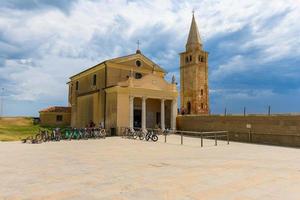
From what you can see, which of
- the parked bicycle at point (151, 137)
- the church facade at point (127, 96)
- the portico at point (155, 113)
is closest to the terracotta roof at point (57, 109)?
the church facade at point (127, 96)

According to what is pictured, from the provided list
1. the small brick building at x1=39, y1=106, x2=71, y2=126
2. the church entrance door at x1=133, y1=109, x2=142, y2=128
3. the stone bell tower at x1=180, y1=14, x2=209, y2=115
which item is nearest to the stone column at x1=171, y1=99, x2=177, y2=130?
the church entrance door at x1=133, y1=109, x2=142, y2=128

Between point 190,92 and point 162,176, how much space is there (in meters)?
44.1

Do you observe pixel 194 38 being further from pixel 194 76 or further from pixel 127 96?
pixel 127 96

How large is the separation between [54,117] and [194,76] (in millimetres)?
28054

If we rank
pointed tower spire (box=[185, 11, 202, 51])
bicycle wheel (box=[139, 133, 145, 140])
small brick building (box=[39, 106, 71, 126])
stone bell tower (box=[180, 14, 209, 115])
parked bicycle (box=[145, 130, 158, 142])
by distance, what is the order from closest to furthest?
parked bicycle (box=[145, 130, 158, 142])
bicycle wheel (box=[139, 133, 145, 140])
small brick building (box=[39, 106, 71, 126])
stone bell tower (box=[180, 14, 209, 115])
pointed tower spire (box=[185, 11, 202, 51])

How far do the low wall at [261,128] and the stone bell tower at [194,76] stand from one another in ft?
78.9

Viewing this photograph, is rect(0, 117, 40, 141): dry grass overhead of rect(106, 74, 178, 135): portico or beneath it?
beneath

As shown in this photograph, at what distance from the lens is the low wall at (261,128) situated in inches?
732

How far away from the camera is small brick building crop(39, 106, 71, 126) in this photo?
44344 mm

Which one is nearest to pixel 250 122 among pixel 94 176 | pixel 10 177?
pixel 94 176

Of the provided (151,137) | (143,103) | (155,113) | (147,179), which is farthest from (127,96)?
(147,179)

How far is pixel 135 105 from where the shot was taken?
30.1 m

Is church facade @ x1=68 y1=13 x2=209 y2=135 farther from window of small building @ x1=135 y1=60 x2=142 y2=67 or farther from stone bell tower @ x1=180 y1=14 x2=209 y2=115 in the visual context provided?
stone bell tower @ x1=180 y1=14 x2=209 y2=115

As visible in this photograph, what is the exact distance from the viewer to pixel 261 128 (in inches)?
816
